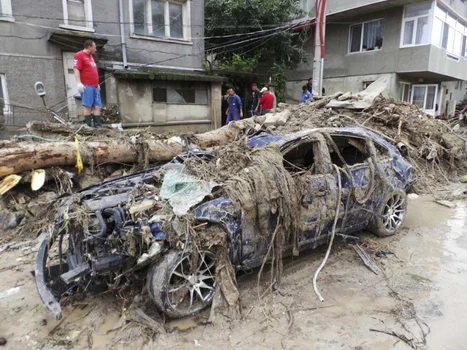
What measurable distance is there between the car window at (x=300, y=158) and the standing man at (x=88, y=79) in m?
5.37

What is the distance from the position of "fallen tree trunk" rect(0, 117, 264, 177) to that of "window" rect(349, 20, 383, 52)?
42.9ft

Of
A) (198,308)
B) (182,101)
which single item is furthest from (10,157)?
(182,101)

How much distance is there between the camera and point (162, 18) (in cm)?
1330

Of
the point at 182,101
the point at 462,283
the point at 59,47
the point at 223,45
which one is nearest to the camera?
the point at 462,283

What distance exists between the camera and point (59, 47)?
10.8 m

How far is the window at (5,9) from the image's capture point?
967 cm

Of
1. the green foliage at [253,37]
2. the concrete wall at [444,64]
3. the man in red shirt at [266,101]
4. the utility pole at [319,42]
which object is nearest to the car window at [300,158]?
the man in red shirt at [266,101]

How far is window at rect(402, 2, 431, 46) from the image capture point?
15.3 meters

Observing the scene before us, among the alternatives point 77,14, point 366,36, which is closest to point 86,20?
point 77,14

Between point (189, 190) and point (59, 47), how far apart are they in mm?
9795

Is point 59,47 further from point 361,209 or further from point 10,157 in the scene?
point 361,209

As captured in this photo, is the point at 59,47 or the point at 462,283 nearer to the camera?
the point at 462,283

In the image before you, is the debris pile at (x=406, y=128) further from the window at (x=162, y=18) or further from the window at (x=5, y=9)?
the window at (x=5, y=9)

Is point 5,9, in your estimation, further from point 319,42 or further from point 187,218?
point 187,218
